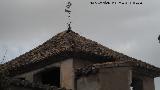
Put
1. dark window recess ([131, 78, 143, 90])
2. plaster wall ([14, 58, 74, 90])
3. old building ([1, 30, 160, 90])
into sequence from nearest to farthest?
1. old building ([1, 30, 160, 90])
2. plaster wall ([14, 58, 74, 90])
3. dark window recess ([131, 78, 143, 90])

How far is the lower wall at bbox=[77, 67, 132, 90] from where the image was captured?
1625cm

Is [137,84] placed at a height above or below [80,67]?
below

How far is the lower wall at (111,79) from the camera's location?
1625 cm

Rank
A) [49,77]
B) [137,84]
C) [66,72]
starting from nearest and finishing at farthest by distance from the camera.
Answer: [66,72], [137,84], [49,77]

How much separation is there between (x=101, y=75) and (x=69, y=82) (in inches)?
64.9

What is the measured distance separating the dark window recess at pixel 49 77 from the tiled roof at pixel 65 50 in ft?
2.46

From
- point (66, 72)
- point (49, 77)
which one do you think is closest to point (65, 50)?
point (66, 72)

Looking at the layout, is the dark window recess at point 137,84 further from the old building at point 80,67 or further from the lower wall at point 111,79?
the lower wall at point 111,79

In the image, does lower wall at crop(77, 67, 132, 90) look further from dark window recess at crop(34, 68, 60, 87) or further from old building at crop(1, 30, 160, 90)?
dark window recess at crop(34, 68, 60, 87)

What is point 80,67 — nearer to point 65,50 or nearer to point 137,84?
point 65,50

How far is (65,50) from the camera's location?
1739 cm

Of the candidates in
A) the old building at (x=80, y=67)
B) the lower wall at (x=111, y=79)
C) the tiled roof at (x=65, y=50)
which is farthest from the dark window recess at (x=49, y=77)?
the lower wall at (x=111, y=79)

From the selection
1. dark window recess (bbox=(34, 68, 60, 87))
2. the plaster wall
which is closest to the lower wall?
the plaster wall

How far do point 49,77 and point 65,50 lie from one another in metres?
3.28
